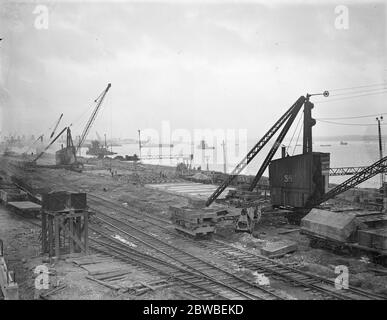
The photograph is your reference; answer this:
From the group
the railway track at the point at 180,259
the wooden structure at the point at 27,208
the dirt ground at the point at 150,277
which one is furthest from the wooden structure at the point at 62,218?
the wooden structure at the point at 27,208

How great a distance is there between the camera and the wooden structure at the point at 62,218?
50.2ft

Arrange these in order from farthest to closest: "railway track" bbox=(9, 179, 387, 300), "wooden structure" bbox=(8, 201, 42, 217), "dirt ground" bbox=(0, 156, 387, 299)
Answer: "wooden structure" bbox=(8, 201, 42, 217), "dirt ground" bbox=(0, 156, 387, 299), "railway track" bbox=(9, 179, 387, 300)

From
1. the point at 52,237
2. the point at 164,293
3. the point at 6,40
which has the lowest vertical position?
the point at 164,293

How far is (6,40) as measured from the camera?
1512cm

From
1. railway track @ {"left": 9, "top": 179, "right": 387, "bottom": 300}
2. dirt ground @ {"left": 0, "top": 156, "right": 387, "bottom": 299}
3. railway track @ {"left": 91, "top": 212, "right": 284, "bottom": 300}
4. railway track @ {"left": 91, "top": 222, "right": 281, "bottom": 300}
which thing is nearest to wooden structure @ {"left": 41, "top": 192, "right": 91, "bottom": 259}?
dirt ground @ {"left": 0, "top": 156, "right": 387, "bottom": 299}

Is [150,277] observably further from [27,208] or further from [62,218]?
[27,208]

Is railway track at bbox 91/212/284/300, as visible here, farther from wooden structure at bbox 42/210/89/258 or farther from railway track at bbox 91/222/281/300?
wooden structure at bbox 42/210/89/258

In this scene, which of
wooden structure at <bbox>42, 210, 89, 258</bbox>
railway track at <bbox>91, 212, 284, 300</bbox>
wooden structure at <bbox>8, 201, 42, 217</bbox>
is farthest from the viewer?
wooden structure at <bbox>8, 201, 42, 217</bbox>

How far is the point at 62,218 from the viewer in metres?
15.4

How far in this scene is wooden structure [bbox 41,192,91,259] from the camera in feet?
50.2

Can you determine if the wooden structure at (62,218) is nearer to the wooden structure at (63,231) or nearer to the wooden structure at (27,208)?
the wooden structure at (63,231)
